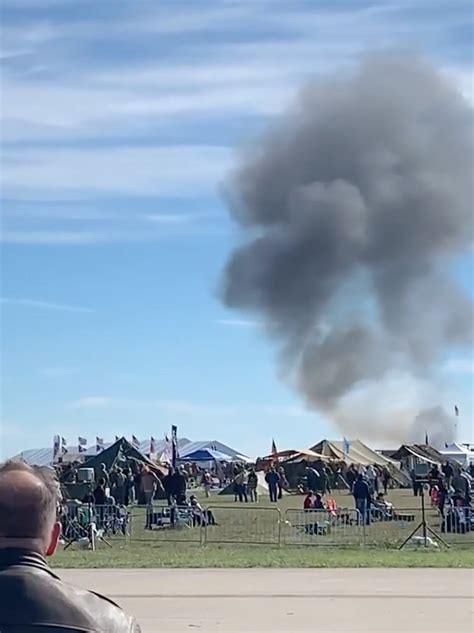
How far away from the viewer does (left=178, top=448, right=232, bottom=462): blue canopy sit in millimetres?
58812

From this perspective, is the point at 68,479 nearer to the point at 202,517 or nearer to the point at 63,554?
the point at 202,517

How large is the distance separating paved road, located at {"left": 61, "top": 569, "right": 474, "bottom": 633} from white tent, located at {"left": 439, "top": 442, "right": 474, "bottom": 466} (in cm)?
3668

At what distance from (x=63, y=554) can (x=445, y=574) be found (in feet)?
20.9

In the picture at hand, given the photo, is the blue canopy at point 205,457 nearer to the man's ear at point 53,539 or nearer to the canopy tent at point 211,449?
the canopy tent at point 211,449

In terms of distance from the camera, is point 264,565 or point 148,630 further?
point 264,565

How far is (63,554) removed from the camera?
18.4 meters

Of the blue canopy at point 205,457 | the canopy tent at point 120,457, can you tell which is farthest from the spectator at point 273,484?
the blue canopy at point 205,457

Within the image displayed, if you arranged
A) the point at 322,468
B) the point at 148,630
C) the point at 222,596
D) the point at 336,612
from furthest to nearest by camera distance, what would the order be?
1. the point at 322,468
2. the point at 222,596
3. the point at 336,612
4. the point at 148,630

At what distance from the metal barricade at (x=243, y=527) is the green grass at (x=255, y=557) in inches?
32.3

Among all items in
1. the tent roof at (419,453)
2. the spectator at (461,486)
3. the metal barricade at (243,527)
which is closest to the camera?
the metal barricade at (243,527)

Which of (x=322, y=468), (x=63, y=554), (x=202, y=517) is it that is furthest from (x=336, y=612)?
(x=322, y=468)

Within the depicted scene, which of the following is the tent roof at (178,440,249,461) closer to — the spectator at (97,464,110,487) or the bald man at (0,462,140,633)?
the spectator at (97,464,110,487)

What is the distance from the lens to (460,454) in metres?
53.4

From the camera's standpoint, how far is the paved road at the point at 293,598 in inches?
409
